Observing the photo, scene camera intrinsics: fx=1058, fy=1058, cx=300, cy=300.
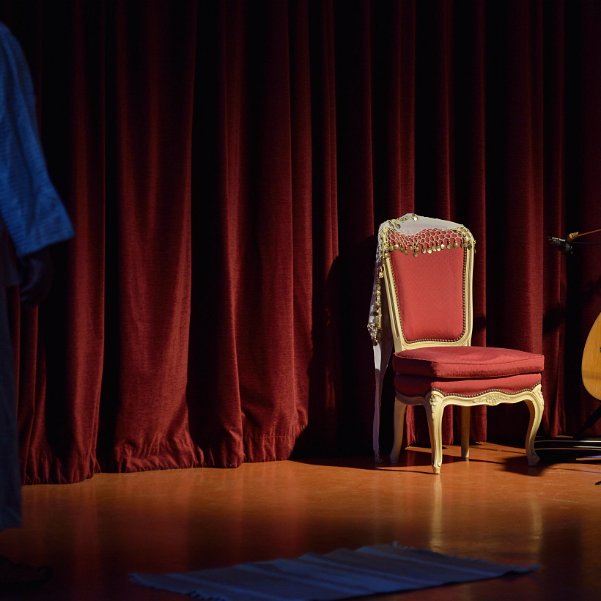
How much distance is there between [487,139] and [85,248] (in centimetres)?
224

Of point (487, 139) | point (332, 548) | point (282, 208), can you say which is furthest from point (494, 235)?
point (332, 548)

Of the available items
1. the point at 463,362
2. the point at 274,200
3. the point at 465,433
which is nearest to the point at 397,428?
the point at 465,433

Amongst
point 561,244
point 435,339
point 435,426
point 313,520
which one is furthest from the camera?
point 561,244

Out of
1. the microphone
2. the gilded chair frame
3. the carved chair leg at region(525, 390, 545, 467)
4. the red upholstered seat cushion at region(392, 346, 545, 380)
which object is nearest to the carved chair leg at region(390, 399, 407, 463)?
the gilded chair frame

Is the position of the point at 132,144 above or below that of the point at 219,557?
above

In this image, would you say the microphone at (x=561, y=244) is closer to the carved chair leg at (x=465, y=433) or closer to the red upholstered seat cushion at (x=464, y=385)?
the red upholstered seat cushion at (x=464, y=385)

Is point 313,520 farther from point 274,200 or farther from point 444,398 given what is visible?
point 274,200

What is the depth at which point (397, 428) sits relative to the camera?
15.1ft

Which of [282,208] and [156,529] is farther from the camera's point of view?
[282,208]

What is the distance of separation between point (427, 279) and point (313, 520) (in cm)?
166

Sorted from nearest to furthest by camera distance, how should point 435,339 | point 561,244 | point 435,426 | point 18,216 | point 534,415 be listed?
point 18,216
point 435,426
point 534,415
point 435,339
point 561,244

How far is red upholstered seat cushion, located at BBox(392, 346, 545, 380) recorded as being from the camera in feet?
14.0

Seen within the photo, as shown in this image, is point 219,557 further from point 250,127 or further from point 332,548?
point 250,127

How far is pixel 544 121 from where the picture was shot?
5.46 m
